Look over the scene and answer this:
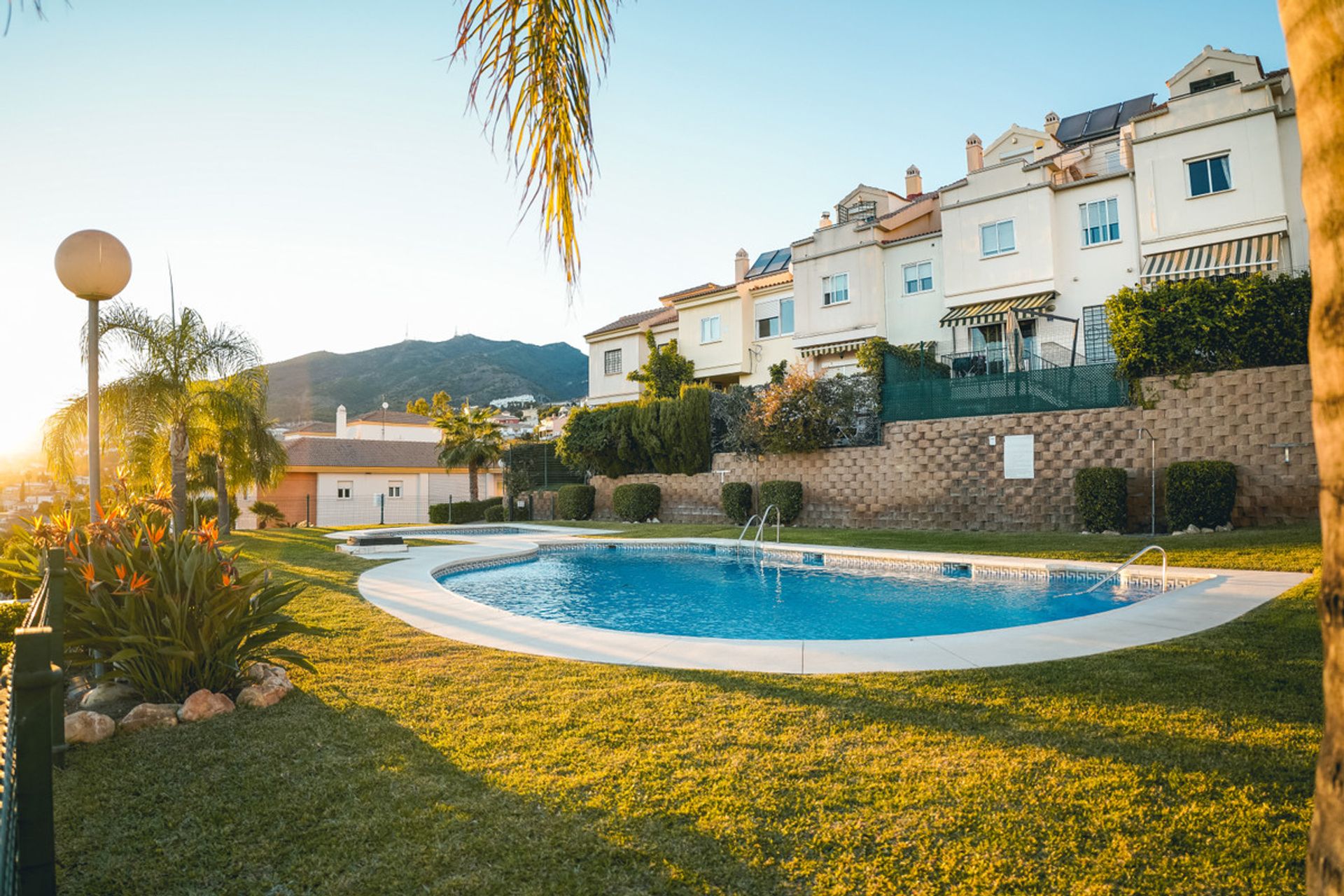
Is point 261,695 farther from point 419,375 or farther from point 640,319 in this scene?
point 419,375

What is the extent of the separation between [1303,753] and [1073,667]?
189cm

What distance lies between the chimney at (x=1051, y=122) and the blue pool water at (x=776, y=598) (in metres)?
26.3

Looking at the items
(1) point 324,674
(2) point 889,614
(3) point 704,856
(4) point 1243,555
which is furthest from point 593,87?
(4) point 1243,555

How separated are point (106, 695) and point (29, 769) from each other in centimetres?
350

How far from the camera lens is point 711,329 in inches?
1328

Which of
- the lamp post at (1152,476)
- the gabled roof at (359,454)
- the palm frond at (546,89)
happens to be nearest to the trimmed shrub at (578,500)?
the gabled roof at (359,454)

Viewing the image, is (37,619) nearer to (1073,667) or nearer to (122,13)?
(122,13)

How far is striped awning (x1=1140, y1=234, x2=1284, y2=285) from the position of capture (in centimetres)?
1967

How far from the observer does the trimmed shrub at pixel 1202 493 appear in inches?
566

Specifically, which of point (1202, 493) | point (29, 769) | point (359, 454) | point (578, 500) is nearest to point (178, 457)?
point (578, 500)

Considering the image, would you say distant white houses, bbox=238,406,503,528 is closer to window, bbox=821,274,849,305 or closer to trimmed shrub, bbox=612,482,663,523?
trimmed shrub, bbox=612,482,663,523

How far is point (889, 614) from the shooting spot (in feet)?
32.5

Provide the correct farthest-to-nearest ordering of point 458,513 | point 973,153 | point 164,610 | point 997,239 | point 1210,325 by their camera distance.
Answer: point 458,513 → point 973,153 → point 997,239 → point 1210,325 → point 164,610

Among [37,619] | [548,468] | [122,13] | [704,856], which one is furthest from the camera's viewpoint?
[548,468]
